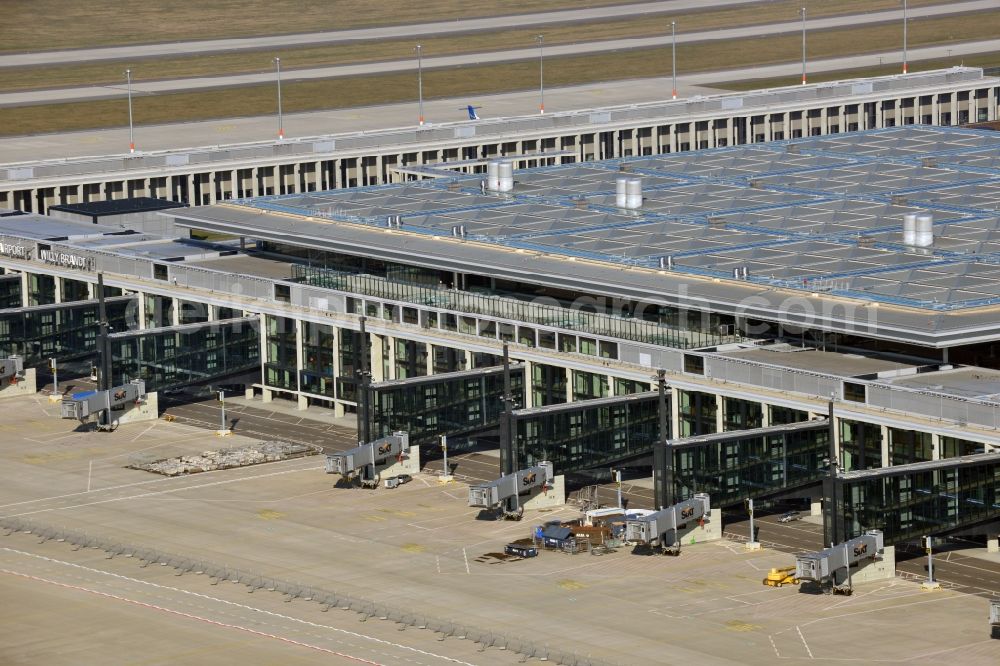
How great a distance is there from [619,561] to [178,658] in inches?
1172

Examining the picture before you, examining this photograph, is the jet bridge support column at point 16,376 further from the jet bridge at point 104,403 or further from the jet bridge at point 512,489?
the jet bridge at point 512,489

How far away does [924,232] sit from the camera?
591ft

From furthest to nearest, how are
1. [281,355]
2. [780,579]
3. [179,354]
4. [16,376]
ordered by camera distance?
[16,376]
[281,355]
[179,354]
[780,579]

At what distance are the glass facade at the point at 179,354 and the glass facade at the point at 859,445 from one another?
192 feet

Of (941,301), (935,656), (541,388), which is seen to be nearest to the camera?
(935,656)

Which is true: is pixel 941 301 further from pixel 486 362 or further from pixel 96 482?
pixel 96 482

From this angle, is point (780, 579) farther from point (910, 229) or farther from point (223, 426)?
point (223, 426)

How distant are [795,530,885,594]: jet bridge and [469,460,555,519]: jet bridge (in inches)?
892

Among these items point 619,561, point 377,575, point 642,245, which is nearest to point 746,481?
point 619,561

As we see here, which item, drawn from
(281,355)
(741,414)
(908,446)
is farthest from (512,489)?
(281,355)

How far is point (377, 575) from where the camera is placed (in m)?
141

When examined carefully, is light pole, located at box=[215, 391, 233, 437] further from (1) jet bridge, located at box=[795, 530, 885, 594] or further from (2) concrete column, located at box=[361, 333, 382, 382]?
A: (1) jet bridge, located at box=[795, 530, 885, 594]

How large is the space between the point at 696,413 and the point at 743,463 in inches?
584

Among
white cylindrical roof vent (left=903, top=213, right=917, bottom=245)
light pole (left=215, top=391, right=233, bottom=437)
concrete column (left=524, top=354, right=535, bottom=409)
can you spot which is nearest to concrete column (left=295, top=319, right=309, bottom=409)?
light pole (left=215, top=391, right=233, bottom=437)
